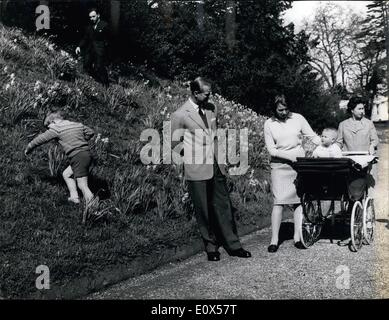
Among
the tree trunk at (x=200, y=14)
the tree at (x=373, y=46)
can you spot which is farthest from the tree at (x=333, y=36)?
the tree trunk at (x=200, y=14)

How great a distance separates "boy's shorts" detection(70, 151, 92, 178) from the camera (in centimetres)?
670

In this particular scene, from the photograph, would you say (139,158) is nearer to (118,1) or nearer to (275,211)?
(275,211)

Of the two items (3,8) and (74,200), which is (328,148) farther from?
(3,8)

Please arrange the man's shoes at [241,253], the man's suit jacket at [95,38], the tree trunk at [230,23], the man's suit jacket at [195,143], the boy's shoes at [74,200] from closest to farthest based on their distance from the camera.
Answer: the man's suit jacket at [195,143] < the man's shoes at [241,253] < the boy's shoes at [74,200] < the man's suit jacket at [95,38] < the tree trunk at [230,23]

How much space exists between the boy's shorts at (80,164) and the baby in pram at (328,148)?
9.85 feet

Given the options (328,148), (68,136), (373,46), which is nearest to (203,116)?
(328,148)

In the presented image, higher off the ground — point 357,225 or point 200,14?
point 200,14

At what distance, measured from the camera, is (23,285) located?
4578 mm

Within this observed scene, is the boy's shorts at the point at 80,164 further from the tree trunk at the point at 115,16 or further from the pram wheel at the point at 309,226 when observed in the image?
the tree trunk at the point at 115,16

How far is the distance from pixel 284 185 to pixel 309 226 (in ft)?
2.26

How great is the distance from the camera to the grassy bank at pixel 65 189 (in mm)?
5316

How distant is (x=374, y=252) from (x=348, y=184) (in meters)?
0.87

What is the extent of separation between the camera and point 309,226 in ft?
21.1

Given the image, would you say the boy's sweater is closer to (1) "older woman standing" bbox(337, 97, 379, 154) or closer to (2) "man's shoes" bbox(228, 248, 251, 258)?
(2) "man's shoes" bbox(228, 248, 251, 258)
